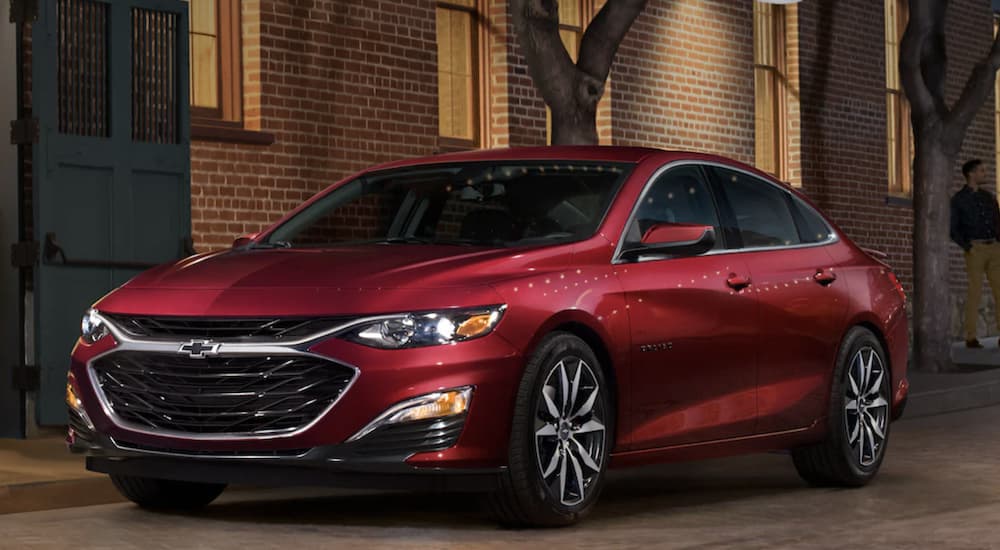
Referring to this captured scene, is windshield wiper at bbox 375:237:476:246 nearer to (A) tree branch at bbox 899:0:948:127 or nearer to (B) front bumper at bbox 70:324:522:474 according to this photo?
(B) front bumper at bbox 70:324:522:474

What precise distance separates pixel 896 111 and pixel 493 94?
363 inches

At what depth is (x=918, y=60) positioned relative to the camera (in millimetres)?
18391

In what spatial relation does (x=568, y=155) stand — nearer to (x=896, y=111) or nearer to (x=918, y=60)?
(x=918, y=60)

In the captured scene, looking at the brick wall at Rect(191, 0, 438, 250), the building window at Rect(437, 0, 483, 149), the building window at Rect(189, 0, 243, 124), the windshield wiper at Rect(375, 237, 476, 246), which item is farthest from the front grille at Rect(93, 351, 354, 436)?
the building window at Rect(437, 0, 483, 149)

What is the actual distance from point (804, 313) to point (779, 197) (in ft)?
2.35

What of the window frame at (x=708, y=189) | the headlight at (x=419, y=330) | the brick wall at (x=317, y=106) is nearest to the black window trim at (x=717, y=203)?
the window frame at (x=708, y=189)

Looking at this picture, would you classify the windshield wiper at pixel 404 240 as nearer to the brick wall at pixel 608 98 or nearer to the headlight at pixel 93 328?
the headlight at pixel 93 328

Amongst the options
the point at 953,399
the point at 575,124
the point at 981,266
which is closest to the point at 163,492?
the point at 575,124

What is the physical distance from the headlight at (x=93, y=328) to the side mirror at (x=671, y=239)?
225 cm

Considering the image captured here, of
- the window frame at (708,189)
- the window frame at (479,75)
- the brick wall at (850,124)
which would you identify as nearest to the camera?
the window frame at (708,189)

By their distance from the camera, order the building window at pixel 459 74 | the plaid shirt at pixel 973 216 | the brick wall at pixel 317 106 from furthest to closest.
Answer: the plaid shirt at pixel 973 216
the building window at pixel 459 74
the brick wall at pixel 317 106

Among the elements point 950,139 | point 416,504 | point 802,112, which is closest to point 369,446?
point 416,504

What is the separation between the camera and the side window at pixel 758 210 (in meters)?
9.45

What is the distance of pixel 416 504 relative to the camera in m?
8.98
